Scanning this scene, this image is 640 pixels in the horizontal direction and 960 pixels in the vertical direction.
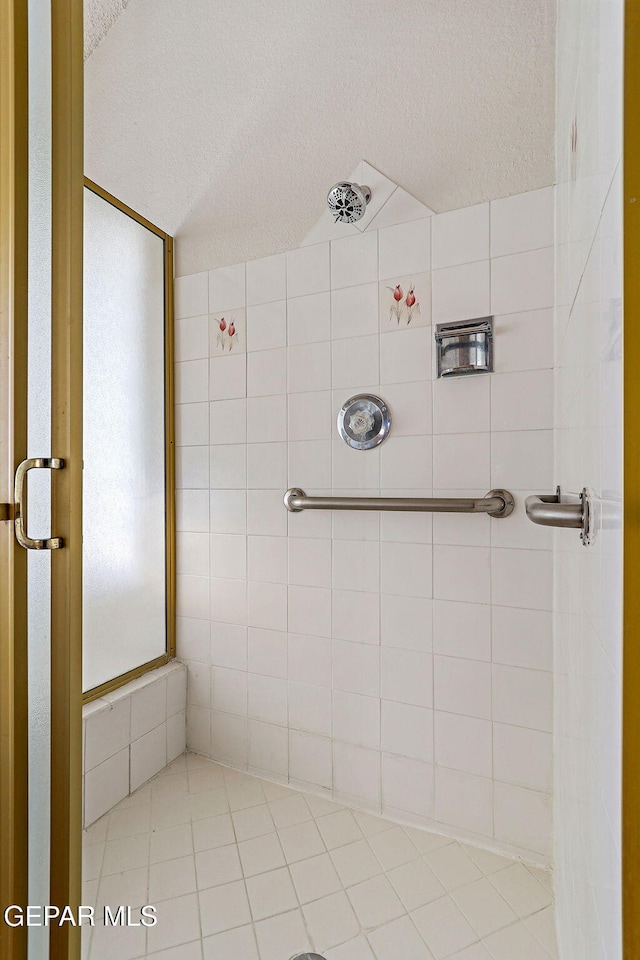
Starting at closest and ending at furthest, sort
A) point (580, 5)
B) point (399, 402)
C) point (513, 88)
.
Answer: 1. point (580, 5)
2. point (513, 88)
3. point (399, 402)

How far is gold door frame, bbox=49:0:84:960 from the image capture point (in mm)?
881

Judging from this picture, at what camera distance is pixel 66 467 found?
35.5 inches

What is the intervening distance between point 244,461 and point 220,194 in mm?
859

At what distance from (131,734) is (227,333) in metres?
1.25

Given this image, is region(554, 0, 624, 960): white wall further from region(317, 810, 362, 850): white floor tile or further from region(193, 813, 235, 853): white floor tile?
region(193, 813, 235, 853): white floor tile

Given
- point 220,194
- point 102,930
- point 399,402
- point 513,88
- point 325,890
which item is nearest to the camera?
point 102,930

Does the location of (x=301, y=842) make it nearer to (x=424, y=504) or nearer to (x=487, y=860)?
(x=487, y=860)

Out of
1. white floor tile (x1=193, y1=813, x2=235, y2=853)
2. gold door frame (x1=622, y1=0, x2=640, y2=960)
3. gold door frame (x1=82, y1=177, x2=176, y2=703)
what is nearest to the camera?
gold door frame (x1=622, y1=0, x2=640, y2=960)

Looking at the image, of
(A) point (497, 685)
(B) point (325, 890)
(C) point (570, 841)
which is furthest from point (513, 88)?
(B) point (325, 890)

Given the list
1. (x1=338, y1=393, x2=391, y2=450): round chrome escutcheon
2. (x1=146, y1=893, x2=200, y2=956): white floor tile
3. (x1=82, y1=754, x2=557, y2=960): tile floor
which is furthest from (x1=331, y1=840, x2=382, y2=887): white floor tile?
(x1=338, y1=393, x2=391, y2=450): round chrome escutcheon

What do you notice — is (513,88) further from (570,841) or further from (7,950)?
(7,950)

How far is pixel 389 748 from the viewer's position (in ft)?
4.94

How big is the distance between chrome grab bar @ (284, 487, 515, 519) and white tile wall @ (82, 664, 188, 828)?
70cm

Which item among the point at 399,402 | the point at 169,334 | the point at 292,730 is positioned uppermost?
the point at 169,334
